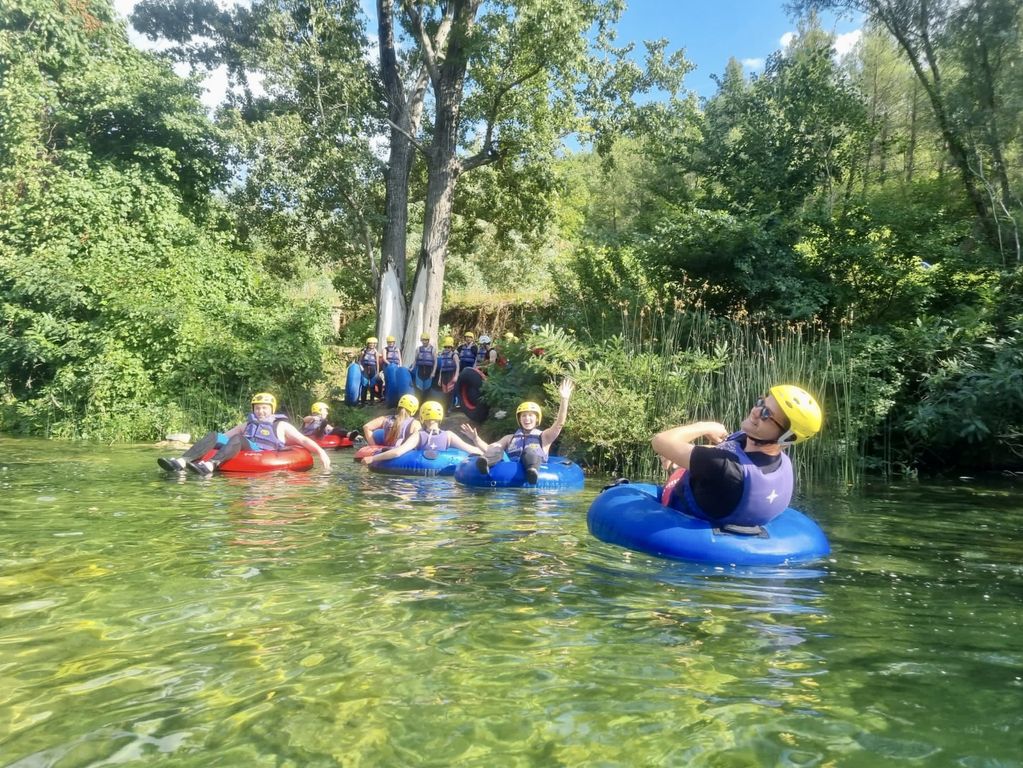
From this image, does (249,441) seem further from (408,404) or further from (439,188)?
(439,188)

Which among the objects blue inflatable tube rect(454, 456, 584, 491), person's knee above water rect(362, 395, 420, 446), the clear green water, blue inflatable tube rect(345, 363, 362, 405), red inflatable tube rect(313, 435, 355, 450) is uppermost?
blue inflatable tube rect(345, 363, 362, 405)

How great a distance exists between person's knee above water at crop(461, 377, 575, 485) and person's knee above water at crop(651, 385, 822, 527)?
319 centimetres

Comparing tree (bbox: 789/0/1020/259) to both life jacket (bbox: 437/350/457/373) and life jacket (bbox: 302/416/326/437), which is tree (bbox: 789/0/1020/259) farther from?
life jacket (bbox: 302/416/326/437)

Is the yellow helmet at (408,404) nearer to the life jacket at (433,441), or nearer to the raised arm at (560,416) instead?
the life jacket at (433,441)

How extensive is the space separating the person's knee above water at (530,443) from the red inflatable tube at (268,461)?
2.39m

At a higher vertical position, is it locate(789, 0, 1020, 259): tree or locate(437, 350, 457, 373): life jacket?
locate(789, 0, 1020, 259): tree

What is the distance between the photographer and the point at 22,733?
7.64ft

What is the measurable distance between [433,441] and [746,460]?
Result: 5.62m

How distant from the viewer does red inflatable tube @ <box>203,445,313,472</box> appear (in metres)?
8.88

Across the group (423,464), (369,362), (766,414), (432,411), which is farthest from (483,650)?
(369,362)

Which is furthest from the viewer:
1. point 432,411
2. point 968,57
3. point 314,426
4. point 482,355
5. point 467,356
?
point 482,355

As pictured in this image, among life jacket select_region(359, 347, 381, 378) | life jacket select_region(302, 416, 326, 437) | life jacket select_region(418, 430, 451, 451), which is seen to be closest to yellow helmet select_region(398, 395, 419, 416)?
life jacket select_region(418, 430, 451, 451)

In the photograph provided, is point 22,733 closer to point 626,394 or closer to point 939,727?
point 939,727

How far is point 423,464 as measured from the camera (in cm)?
938
